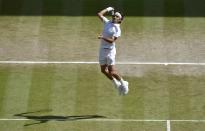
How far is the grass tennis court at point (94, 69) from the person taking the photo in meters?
19.2

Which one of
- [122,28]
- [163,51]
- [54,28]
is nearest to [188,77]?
[163,51]

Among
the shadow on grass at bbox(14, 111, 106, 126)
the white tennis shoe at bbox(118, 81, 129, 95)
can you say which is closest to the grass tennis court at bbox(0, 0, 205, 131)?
the shadow on grass at bbox(14, 111, 106, 126)

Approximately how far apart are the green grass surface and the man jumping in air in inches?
27.9

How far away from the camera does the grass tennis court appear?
63.1ft

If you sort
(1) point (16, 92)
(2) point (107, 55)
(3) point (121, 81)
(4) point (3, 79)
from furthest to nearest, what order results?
(4) point (3, 79) < (1) point (16, 92) < (3) point (121, 81) < (2) point (107, 55)

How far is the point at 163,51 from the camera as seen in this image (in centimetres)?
2317

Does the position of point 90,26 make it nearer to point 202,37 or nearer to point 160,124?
point 202,37

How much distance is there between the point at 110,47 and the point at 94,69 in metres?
2.72

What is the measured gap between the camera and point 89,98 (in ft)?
66.9

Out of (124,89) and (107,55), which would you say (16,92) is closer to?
(107,55)

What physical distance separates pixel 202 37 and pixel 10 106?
26.6 ft

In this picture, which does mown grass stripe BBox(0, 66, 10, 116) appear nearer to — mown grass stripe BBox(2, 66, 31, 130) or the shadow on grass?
mown grass stripe BBox(2, 66, 31, 130)

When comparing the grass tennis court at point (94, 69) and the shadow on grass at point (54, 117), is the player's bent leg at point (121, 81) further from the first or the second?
the shadow on grass at point (54, 117)
